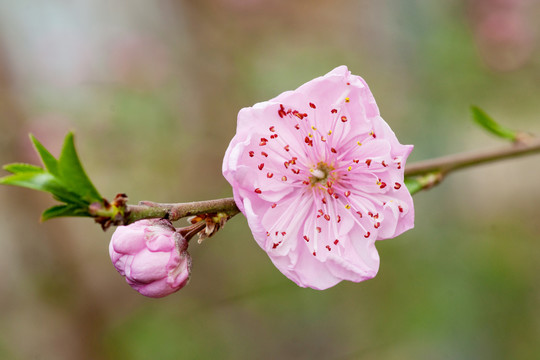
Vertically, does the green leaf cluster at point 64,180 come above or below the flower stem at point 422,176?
above

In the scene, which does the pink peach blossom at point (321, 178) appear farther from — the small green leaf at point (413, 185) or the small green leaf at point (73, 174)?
the small green leaf at point (73, 174)

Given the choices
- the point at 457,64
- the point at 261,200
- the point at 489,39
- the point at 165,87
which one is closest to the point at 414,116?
the point at 457,64

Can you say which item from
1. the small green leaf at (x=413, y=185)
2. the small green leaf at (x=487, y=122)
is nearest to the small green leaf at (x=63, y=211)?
the small green leaf at (x=413, y=185)

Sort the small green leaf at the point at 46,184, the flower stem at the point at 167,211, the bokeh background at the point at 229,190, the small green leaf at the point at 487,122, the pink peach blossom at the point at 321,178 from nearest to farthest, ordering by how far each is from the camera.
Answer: the small green leaf at the point at 46,184 < the flower stem at the point at 167,211 < the pink peach blossom at the point at 321,178 < the small green leaf at the point at 487,122 < the bokeh background at the point at 229,190

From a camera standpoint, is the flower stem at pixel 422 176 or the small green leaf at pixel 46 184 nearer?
the small green leaf at pixel 46 184

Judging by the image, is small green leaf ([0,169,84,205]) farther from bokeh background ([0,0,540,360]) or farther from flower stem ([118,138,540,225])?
bokeh background ([0,0,540,360])

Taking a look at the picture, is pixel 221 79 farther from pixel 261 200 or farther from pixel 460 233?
pixel 261 200

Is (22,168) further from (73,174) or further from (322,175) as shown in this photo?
(322,175)
